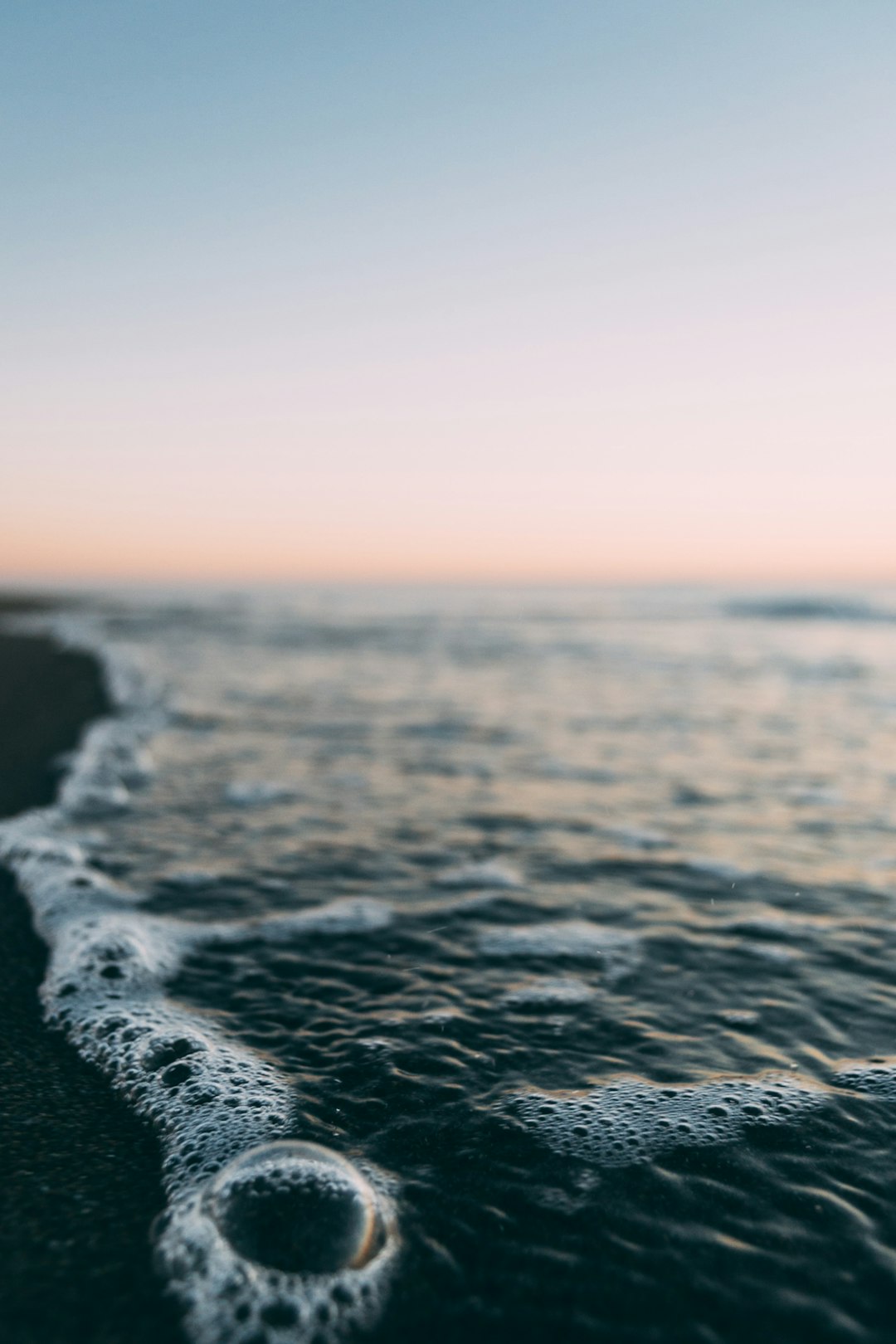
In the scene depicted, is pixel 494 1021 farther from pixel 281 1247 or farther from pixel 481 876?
pixel 481 876

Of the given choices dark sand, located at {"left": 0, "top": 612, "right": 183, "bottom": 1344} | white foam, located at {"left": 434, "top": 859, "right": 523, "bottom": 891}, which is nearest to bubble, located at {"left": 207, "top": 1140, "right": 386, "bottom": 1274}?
dark sand, located at {"left": 0, "top": 612, "right": 183, "bottom": 1344}

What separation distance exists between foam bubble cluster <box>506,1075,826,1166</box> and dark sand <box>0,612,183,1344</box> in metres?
1.50

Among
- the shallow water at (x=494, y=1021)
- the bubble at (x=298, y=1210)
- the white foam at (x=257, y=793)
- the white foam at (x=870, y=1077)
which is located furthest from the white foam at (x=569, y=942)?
the white foam at (x=257, y=793)

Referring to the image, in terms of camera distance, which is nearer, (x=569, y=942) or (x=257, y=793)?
(x=569, y=942)

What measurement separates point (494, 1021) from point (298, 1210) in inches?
59.8

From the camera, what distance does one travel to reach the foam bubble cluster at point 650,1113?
129 inches

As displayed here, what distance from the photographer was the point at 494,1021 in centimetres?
420

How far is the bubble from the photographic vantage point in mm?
2752

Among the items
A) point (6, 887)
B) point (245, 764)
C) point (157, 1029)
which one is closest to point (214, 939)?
point (157, 1029)

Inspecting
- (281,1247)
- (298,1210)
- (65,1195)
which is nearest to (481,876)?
(298,1210)

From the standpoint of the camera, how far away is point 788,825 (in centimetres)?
762

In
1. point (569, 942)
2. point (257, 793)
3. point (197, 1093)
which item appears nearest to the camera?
point (197, 1093)

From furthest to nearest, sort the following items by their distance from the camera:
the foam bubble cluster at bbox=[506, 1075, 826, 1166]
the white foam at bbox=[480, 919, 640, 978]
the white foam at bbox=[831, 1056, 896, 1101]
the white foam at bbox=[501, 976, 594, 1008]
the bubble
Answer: the white foam at bbox=[480, 919, 640, 978] < the white foam at bbox=[501, 976, 594, 1008] < the white foam at bbox=[831, 1056, 896, 1101] < the foam bubble cluster at bbox=[506, 1075, 826, 1166] < the bubble

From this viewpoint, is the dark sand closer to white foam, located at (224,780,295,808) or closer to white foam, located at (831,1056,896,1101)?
white foam, located at (831,1056,896,1101)
